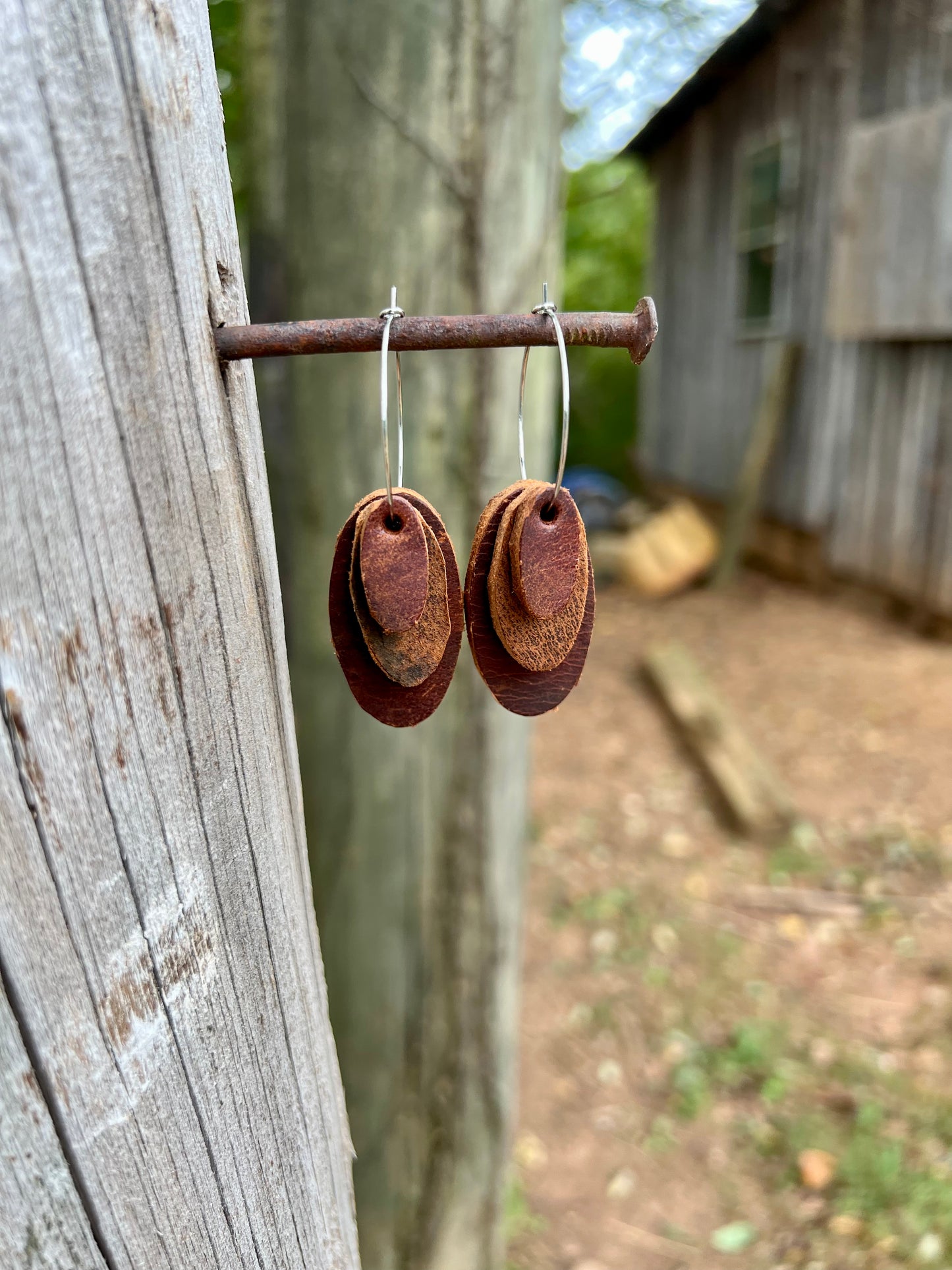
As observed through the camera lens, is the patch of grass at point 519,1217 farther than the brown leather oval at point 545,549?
Yes

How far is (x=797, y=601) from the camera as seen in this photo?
7.71 m

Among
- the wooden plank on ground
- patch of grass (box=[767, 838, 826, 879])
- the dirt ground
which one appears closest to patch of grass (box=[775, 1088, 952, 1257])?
the dirt ground

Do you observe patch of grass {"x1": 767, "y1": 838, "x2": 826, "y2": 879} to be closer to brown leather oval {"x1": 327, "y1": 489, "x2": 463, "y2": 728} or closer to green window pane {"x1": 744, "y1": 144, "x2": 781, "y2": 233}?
brown leather oval {"x1": 327, "y1": 489, "x2": 463, "y2": 728}

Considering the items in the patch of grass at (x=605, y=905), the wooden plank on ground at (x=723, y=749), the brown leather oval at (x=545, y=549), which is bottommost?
the patch of grass at (x=605, y=905)

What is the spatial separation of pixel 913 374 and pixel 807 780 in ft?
11.0

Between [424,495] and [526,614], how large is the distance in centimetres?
124

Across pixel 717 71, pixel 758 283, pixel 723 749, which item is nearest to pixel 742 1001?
pixel 723 749

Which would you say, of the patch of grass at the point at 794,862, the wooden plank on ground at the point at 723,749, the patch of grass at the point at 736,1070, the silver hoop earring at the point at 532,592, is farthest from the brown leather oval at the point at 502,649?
the wooden plank on ground at the point at 723,749

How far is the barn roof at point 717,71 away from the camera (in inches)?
301

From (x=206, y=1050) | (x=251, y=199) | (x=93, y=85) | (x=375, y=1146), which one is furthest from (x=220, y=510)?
(x=375, y=1146)

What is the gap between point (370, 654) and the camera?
82cm

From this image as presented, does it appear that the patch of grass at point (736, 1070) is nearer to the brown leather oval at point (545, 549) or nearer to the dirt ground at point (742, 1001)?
the dirt ground at point (742, 1001)

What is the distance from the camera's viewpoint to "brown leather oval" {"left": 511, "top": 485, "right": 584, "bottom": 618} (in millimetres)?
781

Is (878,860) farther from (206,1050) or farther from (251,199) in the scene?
(206,1050)
